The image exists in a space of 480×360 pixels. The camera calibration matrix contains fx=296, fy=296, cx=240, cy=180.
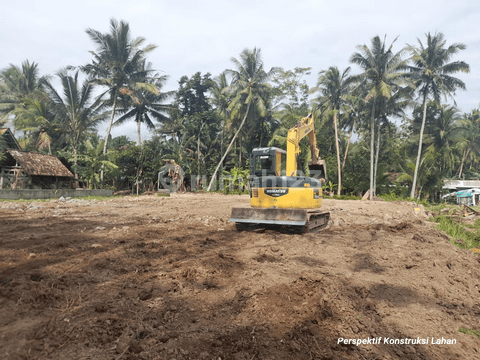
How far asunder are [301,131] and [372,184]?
793 inches

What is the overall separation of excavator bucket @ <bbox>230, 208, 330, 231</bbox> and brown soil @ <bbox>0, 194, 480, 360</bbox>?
0.72 metres

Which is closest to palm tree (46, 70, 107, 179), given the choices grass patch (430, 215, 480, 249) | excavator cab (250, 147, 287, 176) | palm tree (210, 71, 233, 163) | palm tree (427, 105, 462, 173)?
palm tree (210, 71, 233, 163)

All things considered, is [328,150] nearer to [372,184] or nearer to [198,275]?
[372,184]

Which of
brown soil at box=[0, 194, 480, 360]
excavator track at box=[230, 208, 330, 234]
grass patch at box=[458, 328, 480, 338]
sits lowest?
grass patch at box=[458, 328, 480, 338]

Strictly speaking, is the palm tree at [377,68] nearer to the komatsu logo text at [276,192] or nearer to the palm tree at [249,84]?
the palm tree at [249,84]

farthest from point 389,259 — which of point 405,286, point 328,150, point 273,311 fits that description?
point 328,150

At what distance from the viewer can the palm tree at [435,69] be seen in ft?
83.3

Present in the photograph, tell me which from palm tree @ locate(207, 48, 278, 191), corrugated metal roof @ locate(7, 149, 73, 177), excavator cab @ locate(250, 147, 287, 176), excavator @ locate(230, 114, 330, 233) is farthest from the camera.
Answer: palm tree @ locate(207, 48, 278, 191)

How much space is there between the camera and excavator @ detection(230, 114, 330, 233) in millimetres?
7227

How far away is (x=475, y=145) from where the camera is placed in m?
35.4

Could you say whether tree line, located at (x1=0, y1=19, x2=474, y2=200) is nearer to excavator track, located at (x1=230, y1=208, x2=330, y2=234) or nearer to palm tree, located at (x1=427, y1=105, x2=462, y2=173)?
palm tree, located at (x1=427, y1=105, x2=462, y2=173)

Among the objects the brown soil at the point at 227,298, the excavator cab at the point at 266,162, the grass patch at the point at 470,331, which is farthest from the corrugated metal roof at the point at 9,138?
the grass patch at the point at 470,331

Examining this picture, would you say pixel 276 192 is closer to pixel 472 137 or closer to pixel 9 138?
pixel 9 138

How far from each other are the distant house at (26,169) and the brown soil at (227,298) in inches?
596
